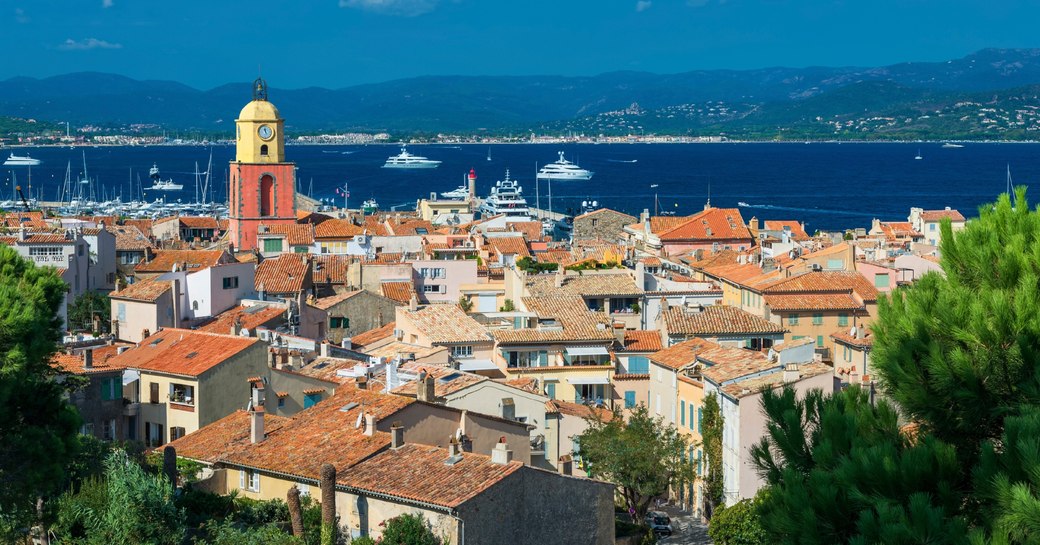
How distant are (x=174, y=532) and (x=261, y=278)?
2746 centimetres

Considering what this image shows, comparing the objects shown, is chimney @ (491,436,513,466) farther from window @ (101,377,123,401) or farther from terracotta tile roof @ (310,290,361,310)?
terracotta tile roof @ (310,290,361,310)

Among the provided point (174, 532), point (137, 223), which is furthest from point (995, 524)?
point (137, 223)

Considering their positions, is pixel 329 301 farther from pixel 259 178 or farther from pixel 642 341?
pixel 259 178

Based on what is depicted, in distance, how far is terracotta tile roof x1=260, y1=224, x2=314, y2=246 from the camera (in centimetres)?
6100

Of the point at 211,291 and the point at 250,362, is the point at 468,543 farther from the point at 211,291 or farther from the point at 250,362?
the point at 211,291

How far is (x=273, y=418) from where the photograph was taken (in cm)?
2561

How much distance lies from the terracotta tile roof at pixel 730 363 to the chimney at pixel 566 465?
10.3ft

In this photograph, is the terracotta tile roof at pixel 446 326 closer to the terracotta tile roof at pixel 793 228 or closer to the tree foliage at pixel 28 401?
the tree foliage at pixel 28 401

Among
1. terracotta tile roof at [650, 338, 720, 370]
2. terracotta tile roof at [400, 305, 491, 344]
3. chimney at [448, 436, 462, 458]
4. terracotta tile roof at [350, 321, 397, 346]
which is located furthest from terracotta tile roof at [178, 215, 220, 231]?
chimney at [448, 436, 462, 458]

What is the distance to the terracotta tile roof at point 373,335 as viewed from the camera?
125 ft

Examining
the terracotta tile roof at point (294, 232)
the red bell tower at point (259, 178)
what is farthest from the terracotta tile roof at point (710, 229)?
the red bell tower at point (259, 178)

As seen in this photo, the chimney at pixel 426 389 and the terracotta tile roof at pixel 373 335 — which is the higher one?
the chimney at pixel 426 389

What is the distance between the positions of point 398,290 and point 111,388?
18.4 metres

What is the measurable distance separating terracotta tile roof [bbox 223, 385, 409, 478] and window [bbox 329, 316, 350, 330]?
→ 52.5 feet
